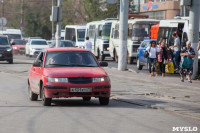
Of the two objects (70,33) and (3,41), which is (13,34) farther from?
(3,41)

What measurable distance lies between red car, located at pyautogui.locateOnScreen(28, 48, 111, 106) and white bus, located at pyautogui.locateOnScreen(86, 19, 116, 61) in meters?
30.9

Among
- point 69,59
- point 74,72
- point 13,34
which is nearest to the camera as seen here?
point 74,72

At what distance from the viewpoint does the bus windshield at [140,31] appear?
133 feet

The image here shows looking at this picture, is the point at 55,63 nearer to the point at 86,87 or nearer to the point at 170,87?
the point at 86,87

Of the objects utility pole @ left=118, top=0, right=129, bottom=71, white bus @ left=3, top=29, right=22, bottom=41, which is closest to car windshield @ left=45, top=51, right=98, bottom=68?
utility pole @ left=118, top=0, right=129, bottom=71

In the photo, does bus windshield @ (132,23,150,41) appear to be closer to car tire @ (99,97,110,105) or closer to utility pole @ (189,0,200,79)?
utility pole @ (189,0,200,79)

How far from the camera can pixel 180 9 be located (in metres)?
72.2

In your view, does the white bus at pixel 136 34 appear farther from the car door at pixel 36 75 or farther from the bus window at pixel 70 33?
the car door at pixel 36 75

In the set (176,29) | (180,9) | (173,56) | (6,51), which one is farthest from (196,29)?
(180,9)

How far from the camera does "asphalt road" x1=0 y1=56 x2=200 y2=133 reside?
1005cm

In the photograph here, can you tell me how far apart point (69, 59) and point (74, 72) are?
3.56ft

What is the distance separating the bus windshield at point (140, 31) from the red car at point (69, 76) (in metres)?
25.5

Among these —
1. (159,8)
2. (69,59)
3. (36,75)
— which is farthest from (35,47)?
(69,59)

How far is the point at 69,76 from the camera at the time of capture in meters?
13.8
